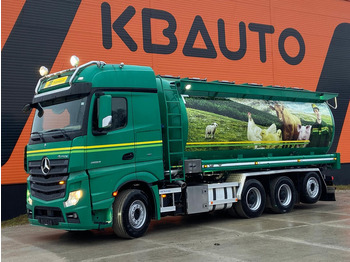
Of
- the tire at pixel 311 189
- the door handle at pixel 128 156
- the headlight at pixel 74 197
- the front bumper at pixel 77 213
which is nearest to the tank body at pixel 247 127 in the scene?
the tire at pixel 311 189

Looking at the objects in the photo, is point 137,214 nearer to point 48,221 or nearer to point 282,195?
point 48,221

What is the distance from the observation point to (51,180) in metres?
8.78

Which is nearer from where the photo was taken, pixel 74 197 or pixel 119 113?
pixel 74 197

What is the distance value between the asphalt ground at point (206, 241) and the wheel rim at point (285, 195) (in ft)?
1.90

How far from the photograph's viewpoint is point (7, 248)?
9148 millimetres

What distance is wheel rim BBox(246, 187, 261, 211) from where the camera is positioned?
39.1ft

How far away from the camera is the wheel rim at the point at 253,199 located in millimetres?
11911

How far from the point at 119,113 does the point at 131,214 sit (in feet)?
7.11

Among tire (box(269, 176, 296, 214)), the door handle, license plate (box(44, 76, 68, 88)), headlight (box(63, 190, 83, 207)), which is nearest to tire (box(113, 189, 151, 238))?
the door handle

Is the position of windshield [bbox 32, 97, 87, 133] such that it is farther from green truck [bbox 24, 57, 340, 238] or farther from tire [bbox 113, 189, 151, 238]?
tire [bbox 113, 189, 151, 238]

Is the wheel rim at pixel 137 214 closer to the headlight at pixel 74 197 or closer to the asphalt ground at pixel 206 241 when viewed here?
the asphalt ground at pixel 206 241

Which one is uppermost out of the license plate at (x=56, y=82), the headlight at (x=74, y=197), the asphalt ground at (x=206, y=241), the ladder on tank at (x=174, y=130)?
the license plate at (x=56, y=82)

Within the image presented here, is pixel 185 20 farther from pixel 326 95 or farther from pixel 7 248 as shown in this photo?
pixel 7 248

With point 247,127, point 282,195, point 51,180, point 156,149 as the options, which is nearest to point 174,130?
point 156,149
